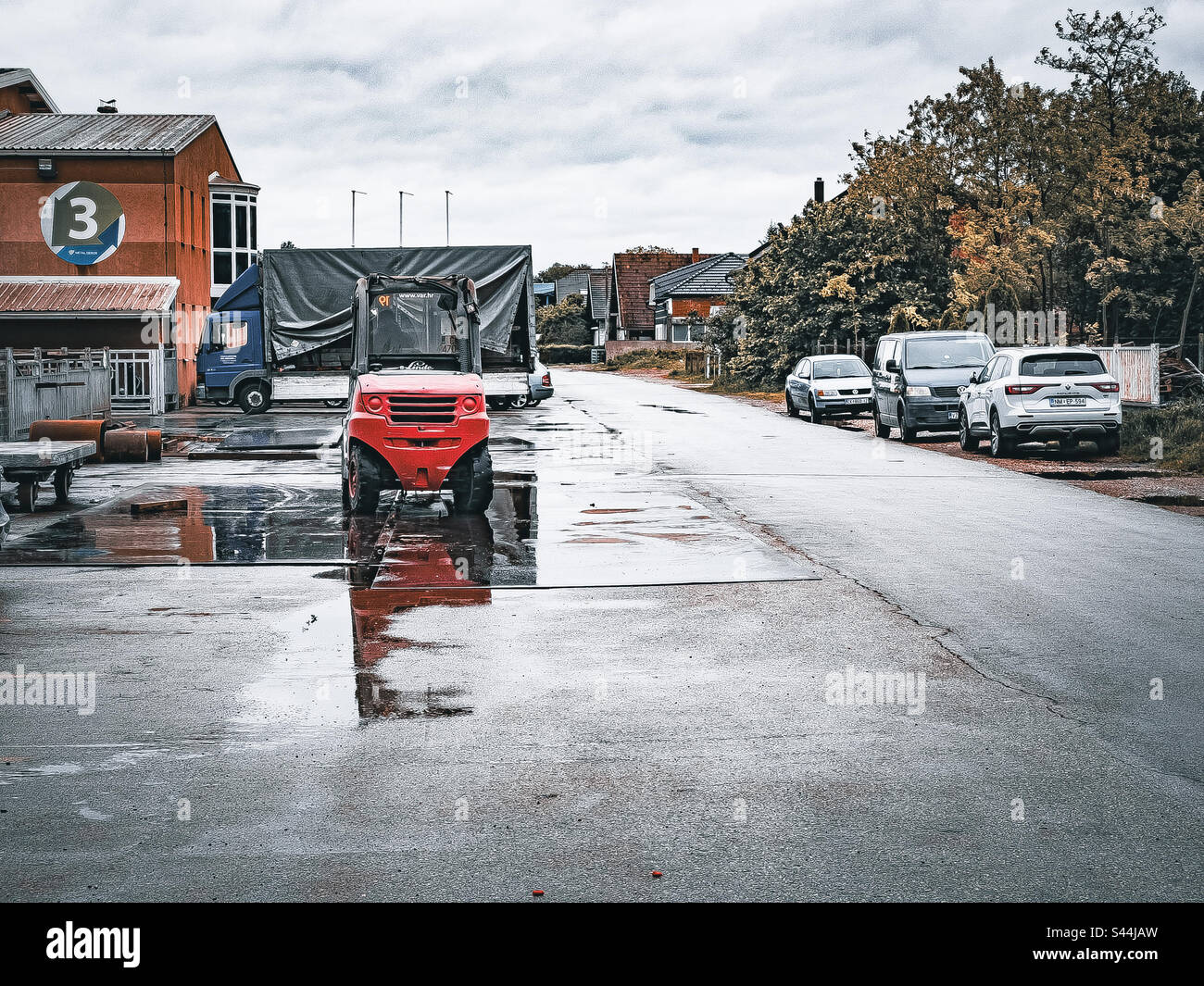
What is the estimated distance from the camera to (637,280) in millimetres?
119375

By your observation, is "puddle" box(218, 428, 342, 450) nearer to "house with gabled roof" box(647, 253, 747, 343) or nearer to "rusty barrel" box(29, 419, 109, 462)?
"rusty barrel" box(29, 419, 109, 462)

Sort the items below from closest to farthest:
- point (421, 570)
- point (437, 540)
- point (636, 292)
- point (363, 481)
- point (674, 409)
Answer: point (421, 570)
point (437, 540)
point (363, 481)
point (674, 409)
point (636, 292)

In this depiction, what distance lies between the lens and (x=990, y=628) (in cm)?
946

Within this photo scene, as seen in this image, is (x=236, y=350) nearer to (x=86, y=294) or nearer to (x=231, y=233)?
(x=86, y=294)

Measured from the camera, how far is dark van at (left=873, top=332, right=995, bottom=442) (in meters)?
26.5

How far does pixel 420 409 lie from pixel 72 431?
9.83 metres

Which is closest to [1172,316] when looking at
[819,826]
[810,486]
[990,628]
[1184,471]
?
[1184,471]

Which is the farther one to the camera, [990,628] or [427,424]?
[427,424]

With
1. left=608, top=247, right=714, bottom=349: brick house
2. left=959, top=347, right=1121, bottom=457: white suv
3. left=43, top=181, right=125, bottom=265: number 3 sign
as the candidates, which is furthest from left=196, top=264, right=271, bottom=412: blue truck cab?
left=608, top=247, right=714, bottom=349: brick house

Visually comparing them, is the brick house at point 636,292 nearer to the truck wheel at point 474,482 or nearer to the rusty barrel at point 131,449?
the rusty barrel at point 131,449

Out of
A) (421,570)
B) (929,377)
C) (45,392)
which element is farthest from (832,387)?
(421,570)

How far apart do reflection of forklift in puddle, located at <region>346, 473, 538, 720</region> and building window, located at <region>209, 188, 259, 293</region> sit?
34496 mm
